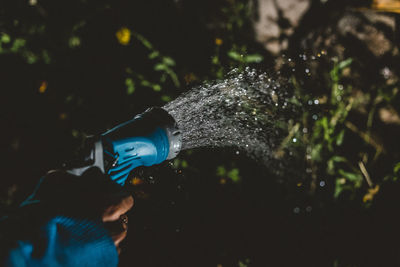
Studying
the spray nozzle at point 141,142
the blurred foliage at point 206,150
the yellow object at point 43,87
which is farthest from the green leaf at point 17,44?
the spray nozzle at point 141,142

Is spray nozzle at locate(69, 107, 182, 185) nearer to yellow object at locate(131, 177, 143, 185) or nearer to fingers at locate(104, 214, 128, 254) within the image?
fingers at locate(104, 214, 128, 254)

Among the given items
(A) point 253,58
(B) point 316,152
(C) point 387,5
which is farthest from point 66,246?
(C) point 387,5

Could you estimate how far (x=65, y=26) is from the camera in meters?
1.79

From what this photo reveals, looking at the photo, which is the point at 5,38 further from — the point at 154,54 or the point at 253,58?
the point at 253,58

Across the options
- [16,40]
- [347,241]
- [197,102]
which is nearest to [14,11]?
[16,40]

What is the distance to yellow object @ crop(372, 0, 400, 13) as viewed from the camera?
5.11 feet

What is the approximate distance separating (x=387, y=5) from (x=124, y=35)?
1.58 meters

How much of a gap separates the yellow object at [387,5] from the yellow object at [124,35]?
1.48 meters

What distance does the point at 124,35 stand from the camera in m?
1.78

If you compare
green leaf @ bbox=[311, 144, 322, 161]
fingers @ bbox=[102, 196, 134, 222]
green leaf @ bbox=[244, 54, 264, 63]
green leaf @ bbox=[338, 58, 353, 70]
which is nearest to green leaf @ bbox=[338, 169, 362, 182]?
green leaf @ bbox=[311, 144, 322, 161]

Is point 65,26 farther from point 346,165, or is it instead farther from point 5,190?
point 346,165

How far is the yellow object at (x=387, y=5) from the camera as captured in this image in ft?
5.11

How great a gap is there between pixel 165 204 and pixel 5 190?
1073 mm

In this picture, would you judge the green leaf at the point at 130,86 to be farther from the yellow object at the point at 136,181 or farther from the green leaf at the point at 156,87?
the yellow object at the point at 136,181
